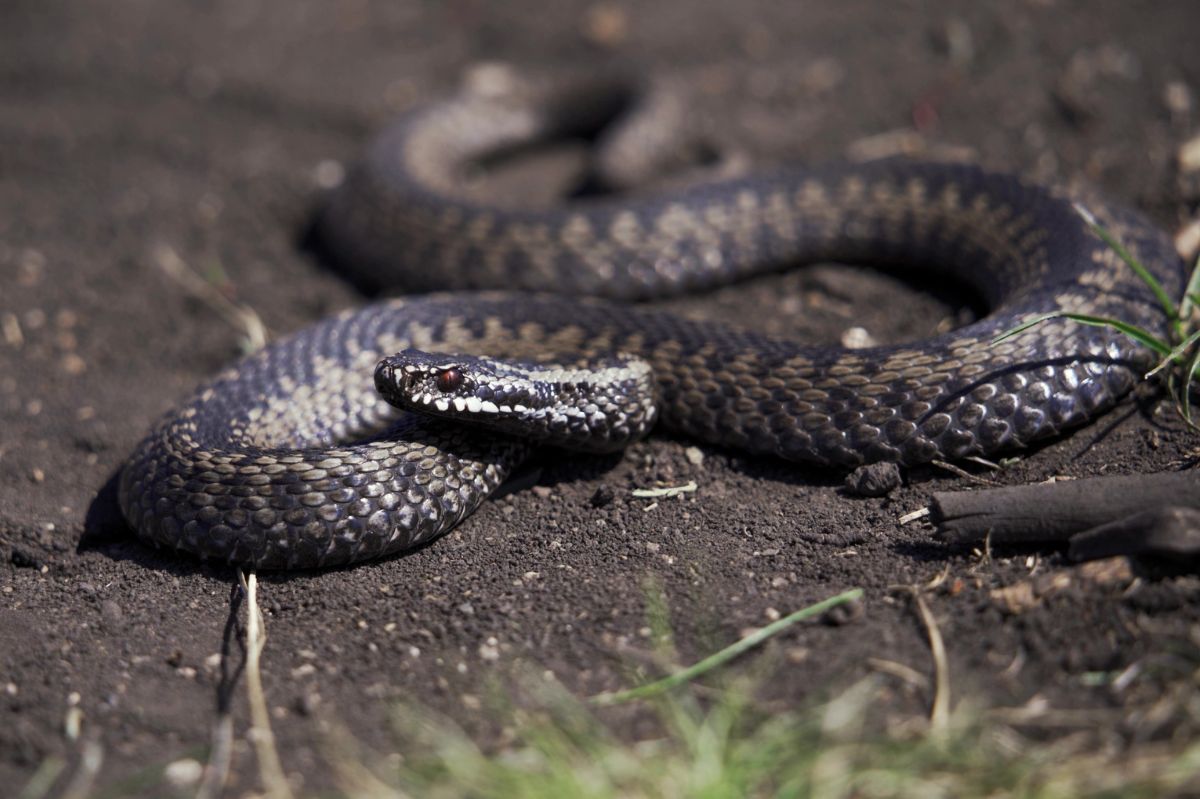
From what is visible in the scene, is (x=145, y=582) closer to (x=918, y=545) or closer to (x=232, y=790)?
(x=232, y=790)

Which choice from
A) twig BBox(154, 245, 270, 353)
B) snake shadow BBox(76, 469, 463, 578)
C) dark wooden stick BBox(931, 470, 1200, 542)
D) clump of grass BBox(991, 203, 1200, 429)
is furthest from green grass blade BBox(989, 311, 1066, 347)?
twig BBox(154, 245, 270, 353)

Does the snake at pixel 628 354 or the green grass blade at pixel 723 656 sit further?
the snake at pixel 628 354

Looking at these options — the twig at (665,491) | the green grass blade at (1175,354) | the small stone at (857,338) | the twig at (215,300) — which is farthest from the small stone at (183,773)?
the green grass blade at (1175,354)

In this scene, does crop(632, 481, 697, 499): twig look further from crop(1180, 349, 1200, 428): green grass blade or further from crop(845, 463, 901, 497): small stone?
crop(1180, 349, 1200, 428): green grass blade

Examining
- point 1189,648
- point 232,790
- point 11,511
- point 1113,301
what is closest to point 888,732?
point 1189,648

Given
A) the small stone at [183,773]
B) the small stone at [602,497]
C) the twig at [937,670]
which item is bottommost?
the small stone at [183,773]

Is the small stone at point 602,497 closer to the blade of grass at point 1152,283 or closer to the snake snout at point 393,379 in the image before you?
the snake snout at point 393,379

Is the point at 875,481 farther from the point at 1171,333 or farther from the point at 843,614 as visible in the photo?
the point at 1171,333
